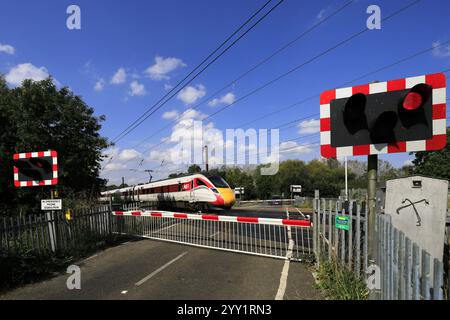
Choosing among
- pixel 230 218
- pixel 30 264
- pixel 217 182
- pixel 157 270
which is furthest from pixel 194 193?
pixel 30 264

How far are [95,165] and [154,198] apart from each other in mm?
9686

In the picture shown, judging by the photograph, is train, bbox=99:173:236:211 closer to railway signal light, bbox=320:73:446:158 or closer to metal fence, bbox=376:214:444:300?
railway signal light, bbox=320:73:446:158

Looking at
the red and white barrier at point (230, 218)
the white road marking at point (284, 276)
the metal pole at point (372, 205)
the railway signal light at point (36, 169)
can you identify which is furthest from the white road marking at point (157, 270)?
the metal pole at point (372, 205)

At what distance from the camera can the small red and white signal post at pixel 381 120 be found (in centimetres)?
339

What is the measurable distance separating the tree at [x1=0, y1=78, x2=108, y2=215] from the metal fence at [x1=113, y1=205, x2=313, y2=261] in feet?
14.5

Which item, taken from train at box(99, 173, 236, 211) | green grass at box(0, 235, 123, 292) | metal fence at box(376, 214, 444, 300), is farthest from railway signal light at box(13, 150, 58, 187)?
train at box(99, 173, 236, 211)

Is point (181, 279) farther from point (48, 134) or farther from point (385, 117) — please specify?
point (48, 134)

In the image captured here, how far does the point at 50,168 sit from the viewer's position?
781 centimetres

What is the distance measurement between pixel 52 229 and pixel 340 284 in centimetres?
757

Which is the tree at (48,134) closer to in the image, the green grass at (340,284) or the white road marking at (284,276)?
the white road marking at (284,276)

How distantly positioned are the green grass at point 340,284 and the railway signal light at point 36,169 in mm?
7252

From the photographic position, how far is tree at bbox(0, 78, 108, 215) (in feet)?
43.9
